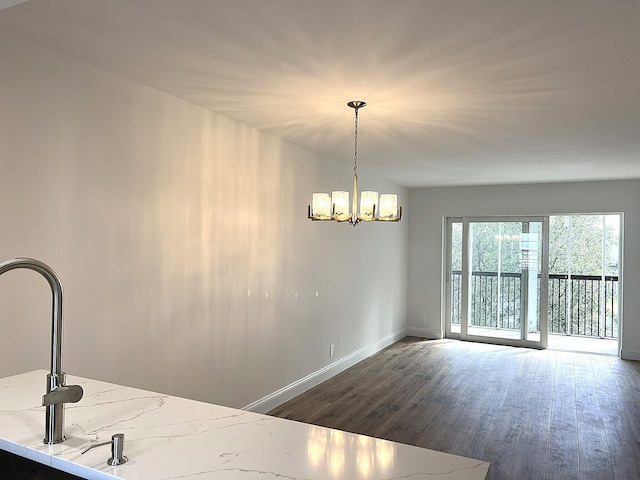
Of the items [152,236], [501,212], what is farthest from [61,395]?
[501,212]

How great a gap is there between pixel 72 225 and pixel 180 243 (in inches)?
32.3

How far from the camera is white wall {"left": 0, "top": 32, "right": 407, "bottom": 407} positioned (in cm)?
237

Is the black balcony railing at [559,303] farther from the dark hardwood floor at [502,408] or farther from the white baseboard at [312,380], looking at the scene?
the white baseboard at [312,380]

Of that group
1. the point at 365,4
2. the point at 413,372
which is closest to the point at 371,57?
the point at 365,4

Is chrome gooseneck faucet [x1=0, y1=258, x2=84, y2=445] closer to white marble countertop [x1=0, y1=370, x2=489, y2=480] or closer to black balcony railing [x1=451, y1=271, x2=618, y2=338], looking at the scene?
white marble countertop [x1=0, y1=370, x2=489, y2=480]

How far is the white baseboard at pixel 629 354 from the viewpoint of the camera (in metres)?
6.41

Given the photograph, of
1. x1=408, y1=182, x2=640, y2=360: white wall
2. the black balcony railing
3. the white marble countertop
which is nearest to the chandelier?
the white marble countertop

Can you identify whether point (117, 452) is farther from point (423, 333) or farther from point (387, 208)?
point (423, 333)

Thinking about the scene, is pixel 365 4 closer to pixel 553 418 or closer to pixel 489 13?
pixel 489 13

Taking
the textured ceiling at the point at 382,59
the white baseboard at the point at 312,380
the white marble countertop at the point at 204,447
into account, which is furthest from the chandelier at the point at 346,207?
the white marble countertop at the point at 204,447

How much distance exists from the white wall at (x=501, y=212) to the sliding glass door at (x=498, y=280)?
0.65 feet

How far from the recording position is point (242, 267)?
3912 millimetres

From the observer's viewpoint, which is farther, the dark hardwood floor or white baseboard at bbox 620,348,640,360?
white baseboard at bbox 620,348,640,360

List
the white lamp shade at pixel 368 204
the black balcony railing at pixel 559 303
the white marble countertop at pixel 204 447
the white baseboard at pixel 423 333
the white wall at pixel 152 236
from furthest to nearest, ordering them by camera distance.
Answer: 1. the white baseboard at pixel 423 333
2. the black balcony railing at pixel 559 303
3. the white lamp shade at pixel 368 204
4. the white wall at pixel 152 236
5. the white marble countertop at pixel 204 447
